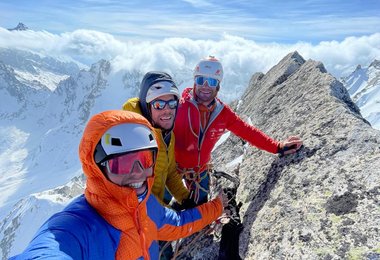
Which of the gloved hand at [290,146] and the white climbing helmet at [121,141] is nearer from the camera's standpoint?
the white climbing helmet at [121,141]

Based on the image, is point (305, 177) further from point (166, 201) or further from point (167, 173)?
point (166, 201)

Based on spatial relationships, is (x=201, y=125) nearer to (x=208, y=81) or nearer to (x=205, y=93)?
(x=205, y=93)

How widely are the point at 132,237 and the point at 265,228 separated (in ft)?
Result: 6.33

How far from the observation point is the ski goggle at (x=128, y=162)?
11.2 ft

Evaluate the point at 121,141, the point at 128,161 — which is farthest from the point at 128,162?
Result: the point at 121,141

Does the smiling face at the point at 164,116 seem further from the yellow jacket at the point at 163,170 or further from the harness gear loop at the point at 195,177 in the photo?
the harness gear loop at the point at 195,177

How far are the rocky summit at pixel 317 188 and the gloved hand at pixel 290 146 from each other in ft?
0.28

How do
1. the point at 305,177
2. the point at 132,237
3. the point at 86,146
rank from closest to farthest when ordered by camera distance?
the point at 86,146
the point at 132,237
the point at 305,177

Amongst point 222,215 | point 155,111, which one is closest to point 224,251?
point 222,215

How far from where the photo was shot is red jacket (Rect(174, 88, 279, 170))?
619 centimetres

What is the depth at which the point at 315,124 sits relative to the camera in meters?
5.74

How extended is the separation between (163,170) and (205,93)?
172 centimetres

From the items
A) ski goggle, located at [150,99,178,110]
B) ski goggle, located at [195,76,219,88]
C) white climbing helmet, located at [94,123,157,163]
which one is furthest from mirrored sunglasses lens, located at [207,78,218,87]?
white climbing helmet, located at [94,123,157,163]

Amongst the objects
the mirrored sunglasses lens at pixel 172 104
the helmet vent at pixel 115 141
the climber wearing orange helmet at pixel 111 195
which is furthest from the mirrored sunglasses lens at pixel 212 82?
the helmet vent at pixel 115 141
